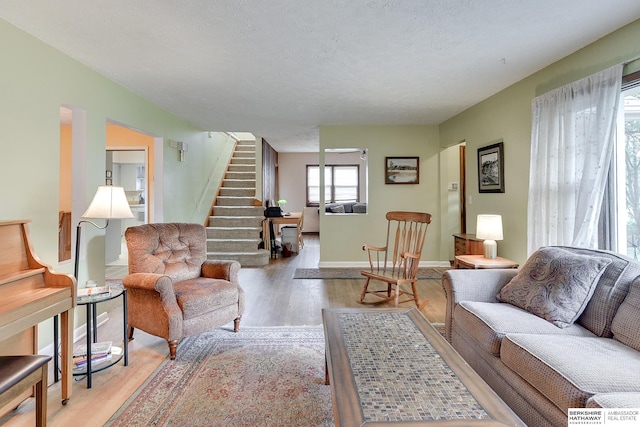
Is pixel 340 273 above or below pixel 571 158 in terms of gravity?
below

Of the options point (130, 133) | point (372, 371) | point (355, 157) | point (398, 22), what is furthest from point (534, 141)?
point (355, 157)

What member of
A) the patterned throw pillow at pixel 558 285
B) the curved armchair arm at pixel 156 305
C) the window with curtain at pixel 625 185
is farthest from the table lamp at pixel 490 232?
the curved armchair arm at pixel 156 305

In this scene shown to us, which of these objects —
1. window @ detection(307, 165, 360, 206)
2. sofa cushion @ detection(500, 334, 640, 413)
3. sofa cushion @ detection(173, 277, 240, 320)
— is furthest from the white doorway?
sofa cushion @ detection(500, 334, 640, 413)

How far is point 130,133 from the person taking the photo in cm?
548

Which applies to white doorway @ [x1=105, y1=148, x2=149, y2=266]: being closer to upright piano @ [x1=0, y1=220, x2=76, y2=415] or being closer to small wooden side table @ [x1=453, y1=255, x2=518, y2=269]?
upright piano @ [x1=0, y1=220, x2=76, y2=415]

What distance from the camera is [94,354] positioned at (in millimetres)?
2330

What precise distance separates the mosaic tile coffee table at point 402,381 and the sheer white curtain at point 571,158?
5.70 ft

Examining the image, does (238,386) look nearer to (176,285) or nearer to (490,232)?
(176,285)

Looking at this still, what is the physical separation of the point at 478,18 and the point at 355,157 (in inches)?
290

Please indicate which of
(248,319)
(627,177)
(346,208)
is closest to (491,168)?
(627,177)

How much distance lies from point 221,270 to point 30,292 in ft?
4.66

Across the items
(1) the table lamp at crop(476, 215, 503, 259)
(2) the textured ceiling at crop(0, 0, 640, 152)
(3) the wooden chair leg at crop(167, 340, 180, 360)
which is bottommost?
(3) the wooden chair leg at crop(167, 340, 180, 360)

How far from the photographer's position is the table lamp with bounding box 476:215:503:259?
341 cm

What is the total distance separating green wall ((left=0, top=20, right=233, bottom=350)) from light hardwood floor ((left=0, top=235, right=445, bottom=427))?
0.74 m
